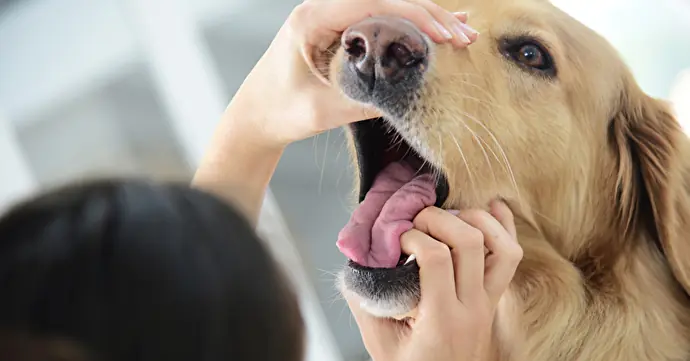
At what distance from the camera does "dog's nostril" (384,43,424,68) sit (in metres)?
0.92

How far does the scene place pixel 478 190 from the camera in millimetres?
1072

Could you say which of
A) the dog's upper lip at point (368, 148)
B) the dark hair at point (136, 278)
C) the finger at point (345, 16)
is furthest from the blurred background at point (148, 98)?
the dark hair at point (136, 278)

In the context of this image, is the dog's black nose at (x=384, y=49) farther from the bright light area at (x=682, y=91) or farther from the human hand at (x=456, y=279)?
the bright light area at (x=682, y=91)

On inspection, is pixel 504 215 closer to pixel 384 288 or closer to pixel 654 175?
pixel 384 288

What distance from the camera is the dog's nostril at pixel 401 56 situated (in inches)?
36.2

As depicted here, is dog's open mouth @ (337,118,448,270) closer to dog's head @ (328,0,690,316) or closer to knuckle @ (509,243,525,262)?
dog's head @ (328,0,690,316)

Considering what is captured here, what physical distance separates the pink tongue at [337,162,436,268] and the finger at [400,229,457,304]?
8 cm

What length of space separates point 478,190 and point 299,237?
1509 mm

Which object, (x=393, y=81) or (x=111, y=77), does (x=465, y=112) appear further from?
(x=111, y=77)

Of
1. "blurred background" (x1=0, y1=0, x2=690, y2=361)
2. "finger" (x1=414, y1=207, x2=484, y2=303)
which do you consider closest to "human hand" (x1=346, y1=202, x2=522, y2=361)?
"finger" (x1=414, y1=207, x2=484, y2=303)

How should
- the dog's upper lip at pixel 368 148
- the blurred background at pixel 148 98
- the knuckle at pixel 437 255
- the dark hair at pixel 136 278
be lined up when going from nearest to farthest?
1. the dark hair at pixel 136 278
2. the knuckle at pixel 437 255
3. the dog's upper lip at pixel 368 148
4. the blurred background at pixel 148 98

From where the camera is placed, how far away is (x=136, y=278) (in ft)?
1.61

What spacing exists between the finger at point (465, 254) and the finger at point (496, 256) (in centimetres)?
3

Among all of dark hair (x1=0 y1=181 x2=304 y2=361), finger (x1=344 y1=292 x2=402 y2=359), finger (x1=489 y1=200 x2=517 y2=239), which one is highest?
dark hair (x1=0 y1=181 x2=304 y2=361)
